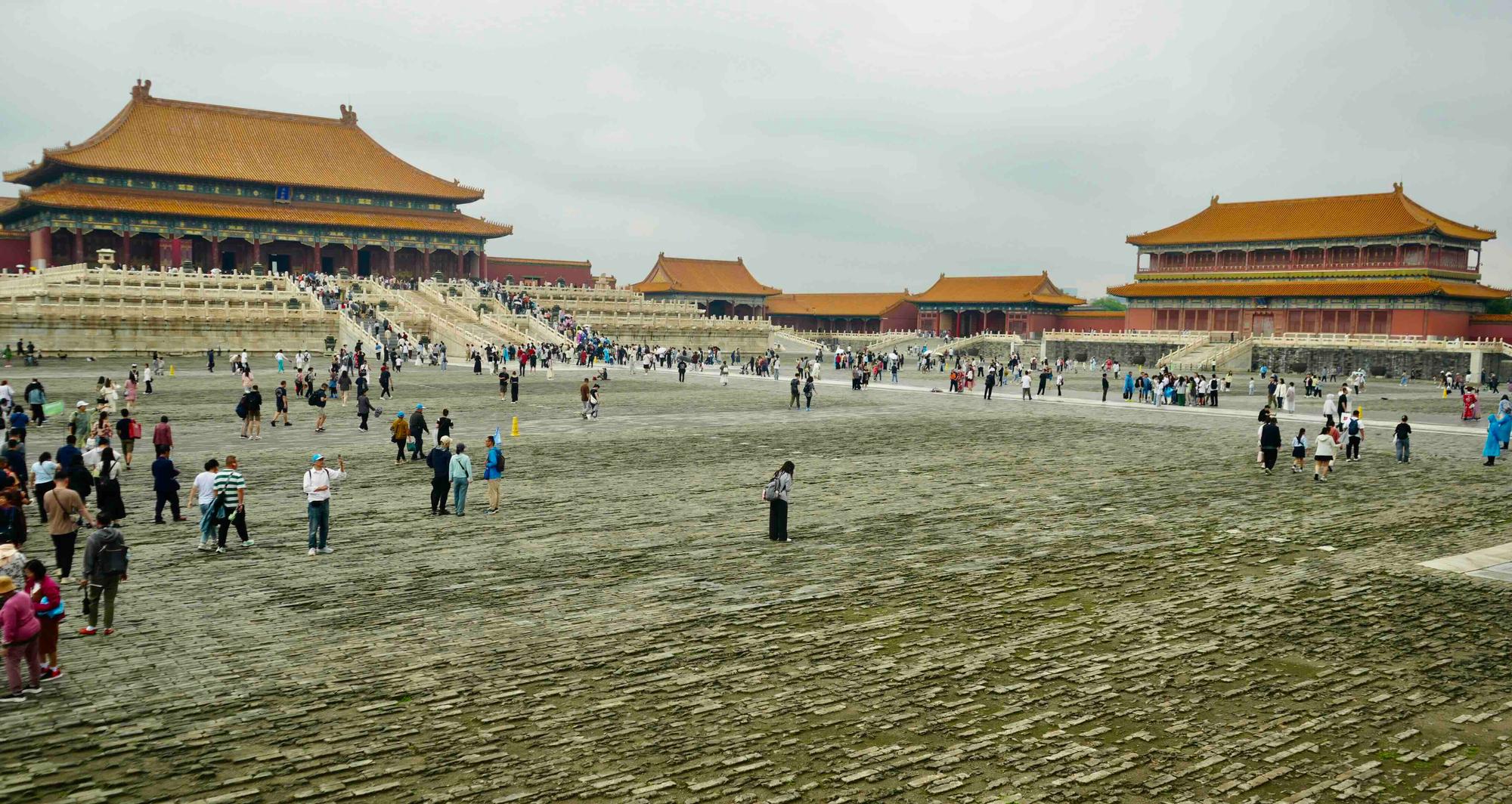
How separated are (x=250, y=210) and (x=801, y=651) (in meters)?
71.8

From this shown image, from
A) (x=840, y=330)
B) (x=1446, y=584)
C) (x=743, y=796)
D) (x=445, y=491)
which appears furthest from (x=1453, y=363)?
(x=743, y=796)

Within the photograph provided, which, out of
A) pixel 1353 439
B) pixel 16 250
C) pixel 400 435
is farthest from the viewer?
pixel 16 250

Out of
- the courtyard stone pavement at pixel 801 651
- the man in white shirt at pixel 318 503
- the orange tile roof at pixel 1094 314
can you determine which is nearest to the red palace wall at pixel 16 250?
the courtyard stone pavement at pixel 801 651

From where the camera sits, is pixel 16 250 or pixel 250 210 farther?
pixel 250 210

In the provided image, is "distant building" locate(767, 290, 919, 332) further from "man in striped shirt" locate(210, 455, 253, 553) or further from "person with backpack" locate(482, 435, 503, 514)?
"man in striped shirt" locate(210, 455, 253, 553)

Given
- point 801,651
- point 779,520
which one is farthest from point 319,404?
point 801,651

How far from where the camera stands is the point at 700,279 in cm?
9800

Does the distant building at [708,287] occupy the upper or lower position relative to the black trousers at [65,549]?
upper

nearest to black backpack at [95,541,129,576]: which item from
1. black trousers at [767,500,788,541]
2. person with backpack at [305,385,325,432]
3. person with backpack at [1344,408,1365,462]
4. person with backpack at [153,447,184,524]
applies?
person with backpack at [153,447,184,524]

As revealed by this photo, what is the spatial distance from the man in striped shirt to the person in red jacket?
4.32m

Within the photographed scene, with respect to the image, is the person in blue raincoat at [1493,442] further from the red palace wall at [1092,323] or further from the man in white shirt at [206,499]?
the red palace wall at [1092,323]

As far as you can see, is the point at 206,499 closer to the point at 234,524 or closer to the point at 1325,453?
the point at 234,524

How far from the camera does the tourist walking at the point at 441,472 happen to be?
15328 mm

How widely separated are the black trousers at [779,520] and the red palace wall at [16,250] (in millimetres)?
73977
